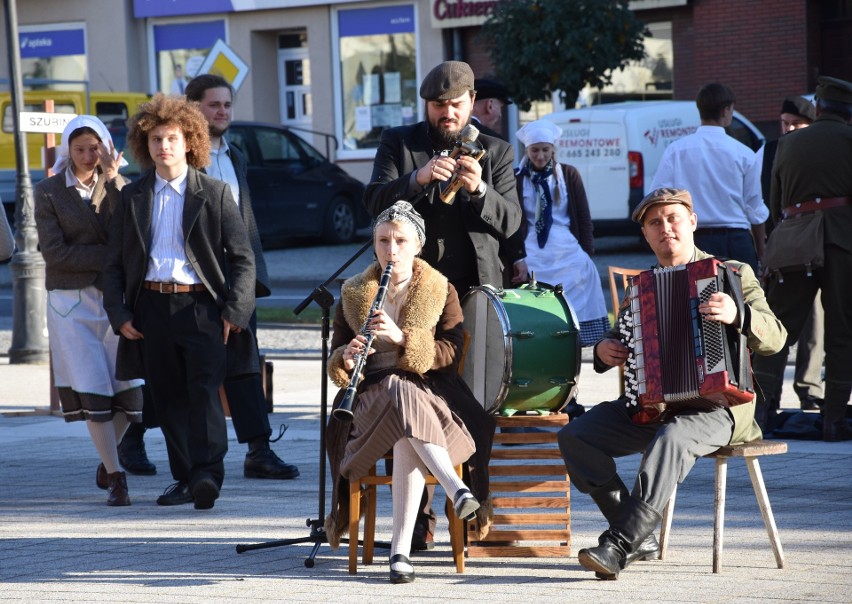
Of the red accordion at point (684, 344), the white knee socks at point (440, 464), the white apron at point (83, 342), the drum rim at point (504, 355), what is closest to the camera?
the red accordion at point (684, 344)

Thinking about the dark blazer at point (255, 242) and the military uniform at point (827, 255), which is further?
the military uniform at point (827, 255)

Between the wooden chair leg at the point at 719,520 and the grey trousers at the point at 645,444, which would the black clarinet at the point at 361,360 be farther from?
the wooden chair leg at the point at 719,520

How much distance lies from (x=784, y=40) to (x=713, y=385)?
64.1 feet

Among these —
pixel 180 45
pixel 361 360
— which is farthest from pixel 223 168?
pixel 180 45

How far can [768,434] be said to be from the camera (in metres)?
9.01

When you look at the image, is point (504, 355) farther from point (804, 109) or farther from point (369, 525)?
point (804, 109)

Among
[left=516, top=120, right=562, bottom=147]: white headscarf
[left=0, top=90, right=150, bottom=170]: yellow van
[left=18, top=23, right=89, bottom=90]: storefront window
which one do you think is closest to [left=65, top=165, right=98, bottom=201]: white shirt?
[left=516, top=120, right=562, bottom=147]: white headscarf

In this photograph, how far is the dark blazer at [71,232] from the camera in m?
7.87

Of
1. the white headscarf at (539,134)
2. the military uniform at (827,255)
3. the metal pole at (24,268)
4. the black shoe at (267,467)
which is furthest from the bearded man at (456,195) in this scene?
the metal pole at (24,268)

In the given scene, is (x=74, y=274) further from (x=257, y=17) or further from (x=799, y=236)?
(x=257, y=17)

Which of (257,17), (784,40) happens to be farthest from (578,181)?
(257,17)

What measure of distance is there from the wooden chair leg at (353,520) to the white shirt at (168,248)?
5.72 feet

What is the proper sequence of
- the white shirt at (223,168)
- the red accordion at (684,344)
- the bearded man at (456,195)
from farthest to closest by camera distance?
the white shirt at (223,168), the bearded man at (456,195), the red accordion at (684,344)

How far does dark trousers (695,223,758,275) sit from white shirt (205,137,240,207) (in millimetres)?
2970
